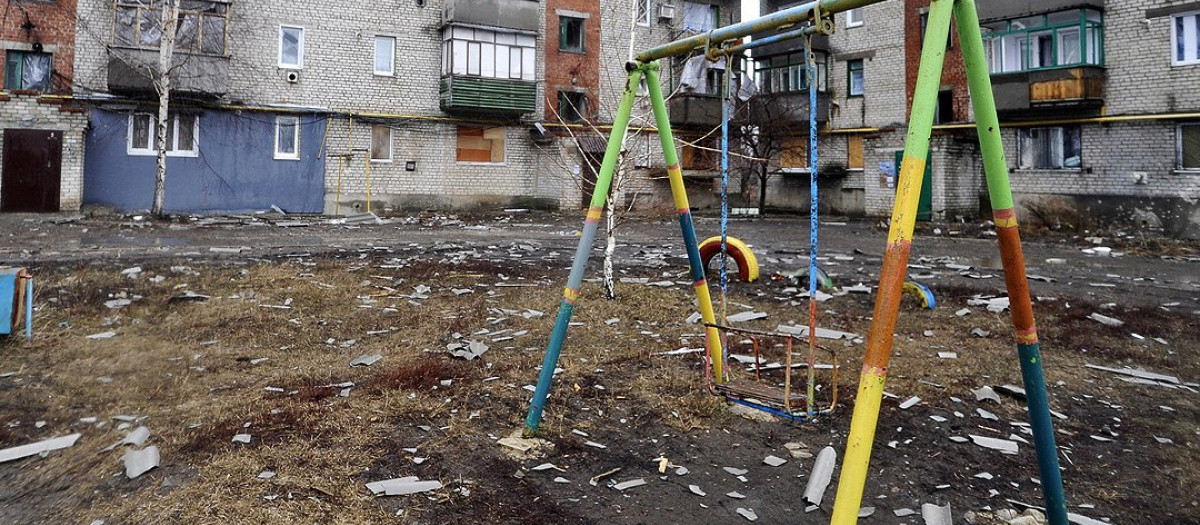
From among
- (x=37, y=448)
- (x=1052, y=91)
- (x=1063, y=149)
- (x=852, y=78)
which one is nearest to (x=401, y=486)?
(x=37, y=448)

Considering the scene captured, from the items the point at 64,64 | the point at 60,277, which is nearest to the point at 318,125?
the point at 64,64

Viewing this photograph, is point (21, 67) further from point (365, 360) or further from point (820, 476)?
point (820, 476)

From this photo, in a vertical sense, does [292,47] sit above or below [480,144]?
above

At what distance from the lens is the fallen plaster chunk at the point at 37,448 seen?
3.60 meters

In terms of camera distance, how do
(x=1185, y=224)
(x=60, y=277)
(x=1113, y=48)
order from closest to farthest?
(x=60, y=277)
(x=1185, y=224)
(x=1113, y=48)

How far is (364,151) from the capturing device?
24.5 meters

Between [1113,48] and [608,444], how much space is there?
22.6 meters

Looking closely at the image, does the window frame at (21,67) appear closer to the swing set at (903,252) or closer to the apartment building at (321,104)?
the apartment building at (321,104)

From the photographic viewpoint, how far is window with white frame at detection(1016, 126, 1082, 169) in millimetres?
21031

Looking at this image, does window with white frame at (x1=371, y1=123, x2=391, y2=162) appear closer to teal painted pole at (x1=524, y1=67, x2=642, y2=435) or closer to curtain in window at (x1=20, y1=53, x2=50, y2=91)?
curtain in window at (x1=20, y1=53, x2=50, y2=91)

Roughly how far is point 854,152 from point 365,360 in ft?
80.8

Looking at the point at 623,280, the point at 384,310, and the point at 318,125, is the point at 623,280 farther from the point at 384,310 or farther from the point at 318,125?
the point at 318,125

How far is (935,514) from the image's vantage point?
10.2 feet

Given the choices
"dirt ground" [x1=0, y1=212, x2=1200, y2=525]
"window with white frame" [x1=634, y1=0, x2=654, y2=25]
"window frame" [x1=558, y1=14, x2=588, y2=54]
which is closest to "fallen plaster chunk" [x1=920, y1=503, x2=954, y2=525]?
"dirt ground" [x1=0, y1=212, x2=1200, y2=525]
